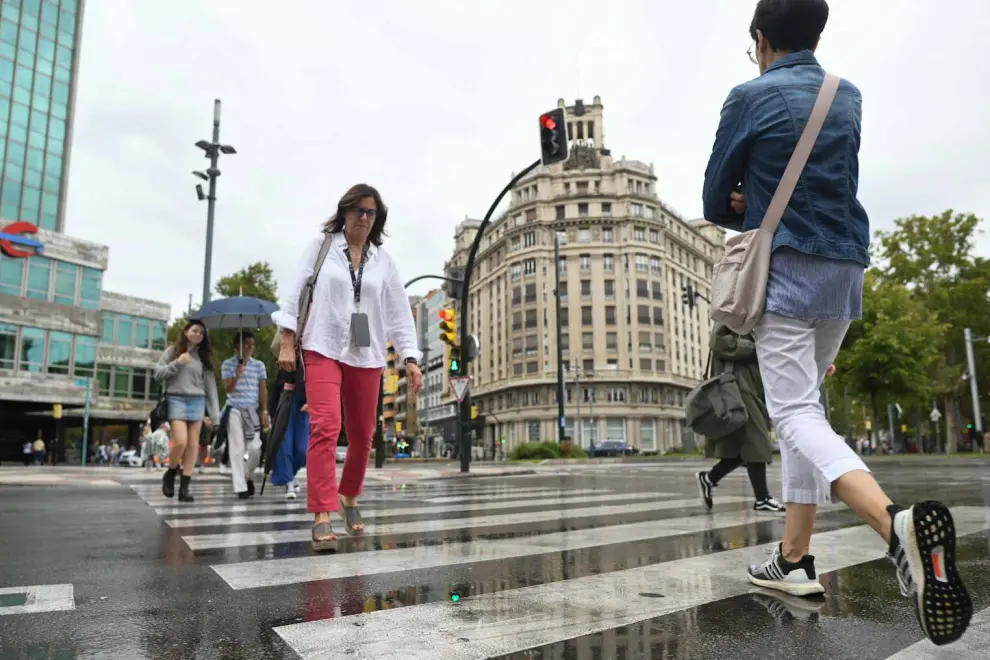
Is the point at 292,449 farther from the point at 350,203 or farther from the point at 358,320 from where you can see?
the point at 350,203

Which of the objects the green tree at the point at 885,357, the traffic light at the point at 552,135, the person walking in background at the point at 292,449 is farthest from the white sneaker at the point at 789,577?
the green tree at the point at 885,357

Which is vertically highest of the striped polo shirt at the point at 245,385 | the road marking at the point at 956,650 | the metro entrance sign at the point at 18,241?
the metro entrance sign at the point at 18,241

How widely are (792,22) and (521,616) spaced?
239cm

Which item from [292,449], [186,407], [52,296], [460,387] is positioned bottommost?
[292,449]

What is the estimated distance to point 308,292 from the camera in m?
4.25

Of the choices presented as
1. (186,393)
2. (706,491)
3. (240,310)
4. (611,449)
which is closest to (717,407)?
(706,491)

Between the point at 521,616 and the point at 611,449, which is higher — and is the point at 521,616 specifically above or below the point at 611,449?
below

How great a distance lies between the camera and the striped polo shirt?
26.5 feet

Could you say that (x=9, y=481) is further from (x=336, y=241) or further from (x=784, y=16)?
(x=784, y=16)

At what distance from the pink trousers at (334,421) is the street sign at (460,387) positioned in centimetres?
1227

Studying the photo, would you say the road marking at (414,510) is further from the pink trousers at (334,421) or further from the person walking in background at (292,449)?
the pink trousers at (334,421)

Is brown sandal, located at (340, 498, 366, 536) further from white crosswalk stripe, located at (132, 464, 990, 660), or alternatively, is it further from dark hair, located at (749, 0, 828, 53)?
dark hair, located at (749, 0, 828, 53)

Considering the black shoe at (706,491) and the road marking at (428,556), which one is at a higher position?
the black shoe at (706,491)

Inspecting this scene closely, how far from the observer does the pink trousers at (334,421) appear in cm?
397
